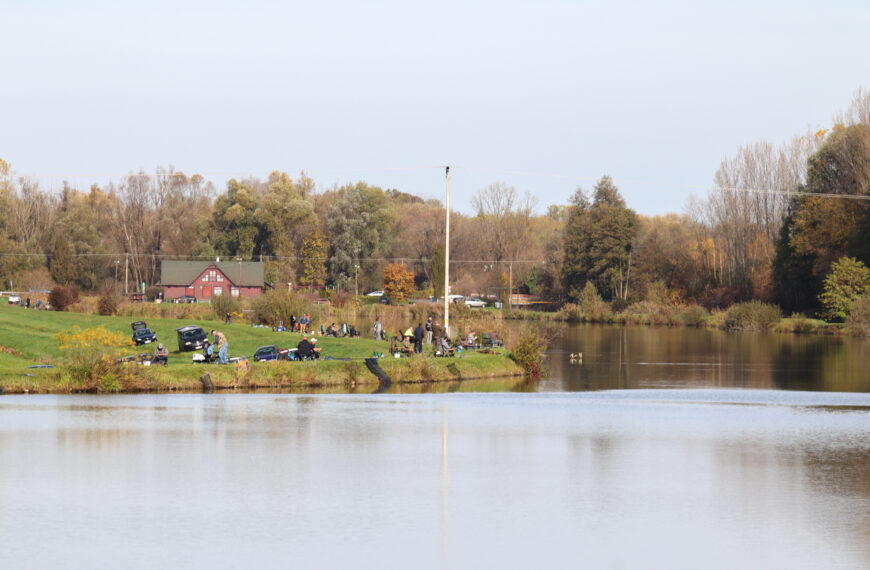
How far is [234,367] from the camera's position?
39906mm

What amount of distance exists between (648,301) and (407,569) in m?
111

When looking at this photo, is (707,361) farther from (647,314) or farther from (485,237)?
(485,237)

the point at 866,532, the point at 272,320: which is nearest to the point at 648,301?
the point at 272,320

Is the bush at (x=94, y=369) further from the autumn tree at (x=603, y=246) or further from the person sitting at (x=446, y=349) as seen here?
the autumn tree at (x=603, y=246)

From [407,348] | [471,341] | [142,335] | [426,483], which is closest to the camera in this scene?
[426,483]

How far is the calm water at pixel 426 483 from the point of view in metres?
15.1

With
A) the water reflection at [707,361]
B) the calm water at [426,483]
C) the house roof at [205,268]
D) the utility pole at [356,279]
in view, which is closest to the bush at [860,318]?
the water reflection at [707,361]

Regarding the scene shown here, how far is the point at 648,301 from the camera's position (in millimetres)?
121688

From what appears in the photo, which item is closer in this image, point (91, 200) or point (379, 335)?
point (379, 335)

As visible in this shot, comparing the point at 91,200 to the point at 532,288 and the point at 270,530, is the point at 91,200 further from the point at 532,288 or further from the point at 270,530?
the point at 270,530

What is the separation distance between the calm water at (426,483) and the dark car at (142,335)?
54.4ft

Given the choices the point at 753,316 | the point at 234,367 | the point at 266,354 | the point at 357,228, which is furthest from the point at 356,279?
the point at 234,367

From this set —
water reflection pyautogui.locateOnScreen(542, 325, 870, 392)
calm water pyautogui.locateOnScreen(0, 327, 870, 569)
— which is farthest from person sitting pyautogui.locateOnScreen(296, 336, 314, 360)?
water reflection pyautogui.locateOnScreen(542, 325, 870, 392)

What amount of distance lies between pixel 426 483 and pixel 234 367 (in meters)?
21.1
